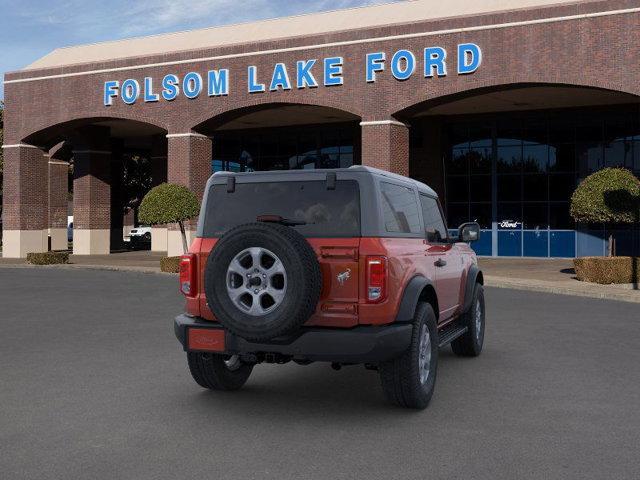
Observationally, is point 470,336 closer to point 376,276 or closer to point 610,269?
point 376,276

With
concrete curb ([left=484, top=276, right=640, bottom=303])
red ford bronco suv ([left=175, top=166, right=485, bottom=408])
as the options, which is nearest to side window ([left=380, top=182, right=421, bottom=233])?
red ford bronco suv ([left=175, top=166, right=485, bottom=408])

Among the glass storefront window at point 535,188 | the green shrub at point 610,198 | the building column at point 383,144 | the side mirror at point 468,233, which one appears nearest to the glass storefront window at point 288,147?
the glass storefront window at point 535,188

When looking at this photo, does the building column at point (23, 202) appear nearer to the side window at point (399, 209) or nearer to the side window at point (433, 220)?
the side window at point (433, 220)

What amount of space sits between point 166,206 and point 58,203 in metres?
16.7

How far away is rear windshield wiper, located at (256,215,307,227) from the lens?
249 inches

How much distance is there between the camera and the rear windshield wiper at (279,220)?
632cm

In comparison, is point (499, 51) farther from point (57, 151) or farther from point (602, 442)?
point (57, 151)

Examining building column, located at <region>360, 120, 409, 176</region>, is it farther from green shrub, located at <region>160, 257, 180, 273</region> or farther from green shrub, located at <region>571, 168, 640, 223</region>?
green shrub, located at <region>571, 168, 640, 223</region>

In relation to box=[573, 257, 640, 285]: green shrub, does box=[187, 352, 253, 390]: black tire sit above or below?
below

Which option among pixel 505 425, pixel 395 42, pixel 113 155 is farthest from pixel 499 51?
pixel 113 155

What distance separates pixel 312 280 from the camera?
6016 millimetres

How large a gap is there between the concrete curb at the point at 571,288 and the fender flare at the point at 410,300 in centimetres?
1181

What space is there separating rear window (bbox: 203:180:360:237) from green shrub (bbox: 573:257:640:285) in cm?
1568

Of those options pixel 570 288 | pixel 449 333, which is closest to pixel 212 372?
pixel 449 333
